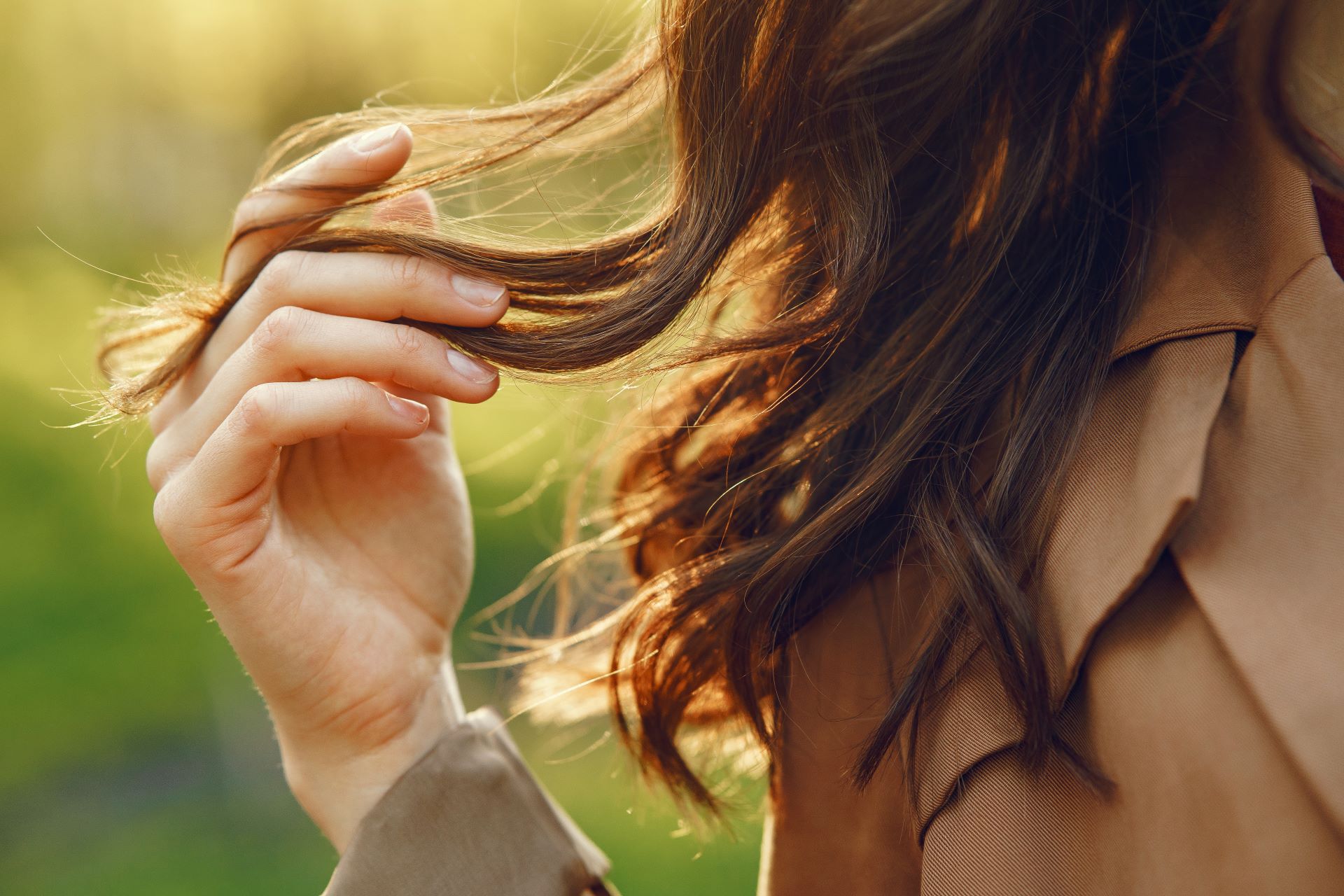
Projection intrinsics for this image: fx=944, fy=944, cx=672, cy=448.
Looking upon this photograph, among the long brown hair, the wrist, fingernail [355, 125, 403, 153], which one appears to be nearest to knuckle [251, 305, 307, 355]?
the long brown hair

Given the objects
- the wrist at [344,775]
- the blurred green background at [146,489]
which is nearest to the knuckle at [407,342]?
the wrist at [344,775]

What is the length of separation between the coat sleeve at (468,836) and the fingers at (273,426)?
0.49 metres

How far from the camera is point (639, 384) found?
1.27m

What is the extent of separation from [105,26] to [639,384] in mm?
5797

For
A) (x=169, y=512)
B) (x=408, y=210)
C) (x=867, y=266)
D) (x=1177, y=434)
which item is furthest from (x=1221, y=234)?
(x=169, y=512)

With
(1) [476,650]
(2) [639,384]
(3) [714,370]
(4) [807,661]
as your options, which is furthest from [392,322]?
(1) [476,650]

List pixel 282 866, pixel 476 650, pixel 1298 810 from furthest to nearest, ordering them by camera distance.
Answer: pixel 476 650, pixel 282 866, pixel 1298 810

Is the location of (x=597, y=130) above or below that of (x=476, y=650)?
above

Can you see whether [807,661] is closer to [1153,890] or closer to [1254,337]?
[1153,890]

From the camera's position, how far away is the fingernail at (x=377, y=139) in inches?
47.6

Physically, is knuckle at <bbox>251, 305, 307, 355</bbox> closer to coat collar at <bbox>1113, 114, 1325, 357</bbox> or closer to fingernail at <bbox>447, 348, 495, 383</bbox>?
fingernail at <bbox>447, 348, 495, 383</bbox>

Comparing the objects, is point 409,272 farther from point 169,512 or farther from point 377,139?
point 169,512

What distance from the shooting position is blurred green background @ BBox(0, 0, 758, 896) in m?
4.59

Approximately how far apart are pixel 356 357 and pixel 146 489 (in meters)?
4.48
